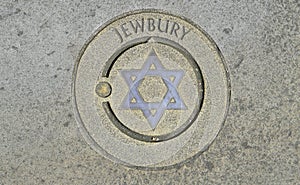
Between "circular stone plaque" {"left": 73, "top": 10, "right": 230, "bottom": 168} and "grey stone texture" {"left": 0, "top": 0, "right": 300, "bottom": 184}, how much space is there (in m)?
0.05

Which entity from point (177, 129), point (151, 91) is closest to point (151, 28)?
point (151, 91)

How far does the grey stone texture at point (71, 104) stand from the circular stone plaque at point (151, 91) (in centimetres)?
5

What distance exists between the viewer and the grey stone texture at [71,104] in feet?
6.56

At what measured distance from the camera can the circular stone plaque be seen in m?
1.99

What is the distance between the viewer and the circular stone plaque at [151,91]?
1993 millimetres

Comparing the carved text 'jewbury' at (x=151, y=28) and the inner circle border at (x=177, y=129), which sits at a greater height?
the carved text 'jewbury' at (x=151, y=28)

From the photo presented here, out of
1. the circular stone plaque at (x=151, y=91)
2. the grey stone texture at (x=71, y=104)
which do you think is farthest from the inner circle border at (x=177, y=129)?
the grey stone texture at (x=71, y=104)

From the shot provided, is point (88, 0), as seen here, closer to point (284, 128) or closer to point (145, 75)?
point (145, 75)

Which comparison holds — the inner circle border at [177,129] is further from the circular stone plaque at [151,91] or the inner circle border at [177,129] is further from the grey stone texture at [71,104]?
the grey stone texture at [71,104]

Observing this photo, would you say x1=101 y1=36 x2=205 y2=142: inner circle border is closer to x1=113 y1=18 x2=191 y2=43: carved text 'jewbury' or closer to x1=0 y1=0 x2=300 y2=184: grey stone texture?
x1=113 y1=18 x2=191 y2=43: carved text 'jewbury'

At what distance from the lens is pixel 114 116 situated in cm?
200

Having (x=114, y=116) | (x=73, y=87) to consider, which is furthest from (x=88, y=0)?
(x=114, y=116)

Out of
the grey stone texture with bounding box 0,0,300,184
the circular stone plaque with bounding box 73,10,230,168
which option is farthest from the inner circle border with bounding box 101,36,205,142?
the grey stone texture with bounding box 0,0,300,184

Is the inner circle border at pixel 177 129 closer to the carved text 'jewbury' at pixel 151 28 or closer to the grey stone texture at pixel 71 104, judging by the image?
Result: the carved text 'jewbury' at pixel 151 28
